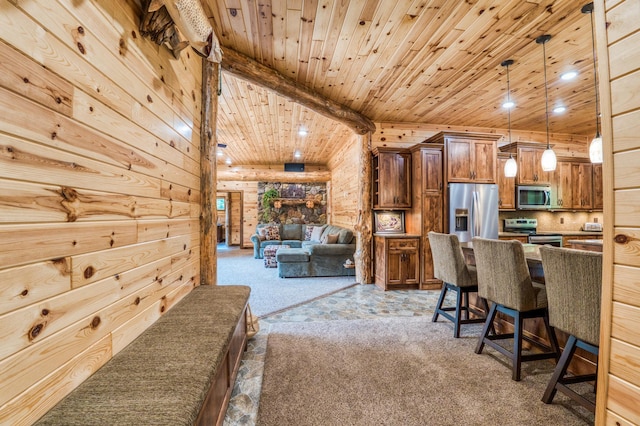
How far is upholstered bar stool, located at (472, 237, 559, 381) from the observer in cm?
197

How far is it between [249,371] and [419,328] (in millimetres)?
1747

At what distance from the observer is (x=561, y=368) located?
169 cm

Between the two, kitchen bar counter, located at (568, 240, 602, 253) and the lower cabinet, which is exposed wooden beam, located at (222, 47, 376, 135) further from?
kitchen bar counter, located at (568, 240, 602, 253)

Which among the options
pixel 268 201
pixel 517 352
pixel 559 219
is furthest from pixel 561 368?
pixel 268 201

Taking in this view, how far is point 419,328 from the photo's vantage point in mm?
2857

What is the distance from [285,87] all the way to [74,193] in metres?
2.68

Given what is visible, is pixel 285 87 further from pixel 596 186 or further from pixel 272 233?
pixel 596 186

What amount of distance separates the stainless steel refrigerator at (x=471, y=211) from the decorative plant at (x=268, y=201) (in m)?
5.87

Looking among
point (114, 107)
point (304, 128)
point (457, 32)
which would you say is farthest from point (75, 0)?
point (304, 128)

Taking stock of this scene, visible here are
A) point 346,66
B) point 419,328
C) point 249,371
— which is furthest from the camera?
point 346,66

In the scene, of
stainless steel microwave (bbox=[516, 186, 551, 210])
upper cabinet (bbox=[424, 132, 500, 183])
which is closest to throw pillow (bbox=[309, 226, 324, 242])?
upper cabinet (bbox=[424, 132, 500, 183])

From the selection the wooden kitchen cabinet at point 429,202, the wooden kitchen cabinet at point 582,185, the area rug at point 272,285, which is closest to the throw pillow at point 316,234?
the area rug at point 272,285

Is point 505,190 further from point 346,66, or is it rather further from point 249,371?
point 249,371

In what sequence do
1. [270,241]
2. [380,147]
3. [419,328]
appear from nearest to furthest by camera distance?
1. [419,328]
2. [380,147]
3. [270,241]
